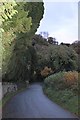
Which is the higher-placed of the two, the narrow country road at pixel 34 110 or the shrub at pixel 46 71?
the shrub at pixel 46 71

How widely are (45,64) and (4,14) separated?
225ft

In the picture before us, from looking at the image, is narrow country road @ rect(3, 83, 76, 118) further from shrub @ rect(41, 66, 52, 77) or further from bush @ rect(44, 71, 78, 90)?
shrub @ rect(41, 66, 52, 77)

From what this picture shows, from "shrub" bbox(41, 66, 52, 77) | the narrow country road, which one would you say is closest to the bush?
the narrow country road

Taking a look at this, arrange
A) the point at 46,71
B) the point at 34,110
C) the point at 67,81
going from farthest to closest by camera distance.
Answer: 1. the point at 46,71
2. the point at 67,81
3. the point at 34,110

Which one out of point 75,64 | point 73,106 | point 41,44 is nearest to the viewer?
point 73,106

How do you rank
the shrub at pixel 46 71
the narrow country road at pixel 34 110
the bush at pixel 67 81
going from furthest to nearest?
the shrub at pixel 46 71
the bush at pixel 67 81
the narrow country road at pixel 34 110

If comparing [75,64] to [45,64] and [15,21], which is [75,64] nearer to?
[45,64]

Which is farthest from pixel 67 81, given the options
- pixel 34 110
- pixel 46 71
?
pixel 46 71

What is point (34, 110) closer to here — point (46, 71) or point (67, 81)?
point (67, 81)

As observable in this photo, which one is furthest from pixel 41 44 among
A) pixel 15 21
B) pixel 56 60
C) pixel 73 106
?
pixel 15 21

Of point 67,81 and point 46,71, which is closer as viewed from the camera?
point 67,81

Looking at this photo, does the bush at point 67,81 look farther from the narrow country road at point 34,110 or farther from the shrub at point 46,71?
the shrub at point 46,71

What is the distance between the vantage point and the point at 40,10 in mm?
32625

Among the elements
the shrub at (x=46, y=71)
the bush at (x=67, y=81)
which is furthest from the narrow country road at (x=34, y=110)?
the shrub at (x=46, y=71)
